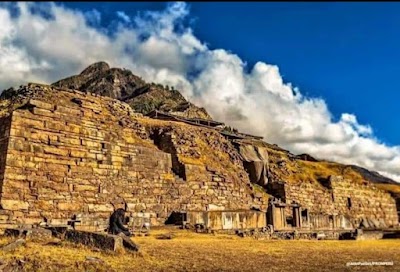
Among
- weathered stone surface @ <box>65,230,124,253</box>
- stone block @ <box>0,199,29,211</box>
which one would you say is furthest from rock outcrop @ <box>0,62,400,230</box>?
weathered stone surface @ <box>65,230,124,253</box>

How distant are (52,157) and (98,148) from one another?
2362 mm

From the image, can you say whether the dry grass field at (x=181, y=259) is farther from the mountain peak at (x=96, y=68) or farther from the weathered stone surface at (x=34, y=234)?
the mountain peak at (x=96, y=68)

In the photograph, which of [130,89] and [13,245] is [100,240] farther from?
[130,89]

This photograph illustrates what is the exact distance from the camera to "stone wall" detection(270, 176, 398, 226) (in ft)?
124

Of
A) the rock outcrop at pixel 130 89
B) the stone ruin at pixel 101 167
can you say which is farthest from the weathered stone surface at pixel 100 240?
the rock outcrop at pixel 130 89

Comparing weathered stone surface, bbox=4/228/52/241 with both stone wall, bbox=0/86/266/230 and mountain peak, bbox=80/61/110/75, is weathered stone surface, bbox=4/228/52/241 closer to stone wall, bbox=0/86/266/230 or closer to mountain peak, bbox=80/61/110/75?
stone wall, bbox=0/86/266/230

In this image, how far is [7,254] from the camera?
10.7m

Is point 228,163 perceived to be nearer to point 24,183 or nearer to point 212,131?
point 212,131

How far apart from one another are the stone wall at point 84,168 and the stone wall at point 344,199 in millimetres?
13748

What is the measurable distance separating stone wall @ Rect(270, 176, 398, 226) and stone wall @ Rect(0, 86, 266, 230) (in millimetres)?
13748

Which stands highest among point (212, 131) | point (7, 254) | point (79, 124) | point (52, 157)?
point (212, 131)

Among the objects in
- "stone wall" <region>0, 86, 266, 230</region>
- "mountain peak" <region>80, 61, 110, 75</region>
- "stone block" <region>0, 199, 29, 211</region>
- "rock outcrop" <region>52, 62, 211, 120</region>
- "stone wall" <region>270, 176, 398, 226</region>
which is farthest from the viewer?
"mountain peak" <region>80, 61, 110, 75</region>

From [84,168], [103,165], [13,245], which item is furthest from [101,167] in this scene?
[13,245]

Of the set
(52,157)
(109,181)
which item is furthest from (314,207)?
(52,157)
